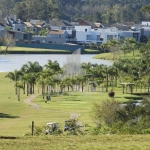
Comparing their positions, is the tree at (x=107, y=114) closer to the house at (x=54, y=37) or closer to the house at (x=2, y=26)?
the house at (x=54, y=37)

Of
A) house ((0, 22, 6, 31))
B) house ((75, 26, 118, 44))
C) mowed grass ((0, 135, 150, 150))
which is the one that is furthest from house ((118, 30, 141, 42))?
mowed grass ((0, 135, 150, 150))

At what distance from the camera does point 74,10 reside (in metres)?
132

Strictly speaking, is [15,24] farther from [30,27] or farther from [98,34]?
[98,34]

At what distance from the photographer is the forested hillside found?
336 ft

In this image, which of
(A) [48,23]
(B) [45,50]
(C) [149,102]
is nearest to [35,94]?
(C) [149,102]

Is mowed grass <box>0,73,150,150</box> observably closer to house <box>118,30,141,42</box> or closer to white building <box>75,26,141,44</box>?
white building <box>75,26,141,44</box>

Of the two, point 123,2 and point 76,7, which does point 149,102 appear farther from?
point 123,2

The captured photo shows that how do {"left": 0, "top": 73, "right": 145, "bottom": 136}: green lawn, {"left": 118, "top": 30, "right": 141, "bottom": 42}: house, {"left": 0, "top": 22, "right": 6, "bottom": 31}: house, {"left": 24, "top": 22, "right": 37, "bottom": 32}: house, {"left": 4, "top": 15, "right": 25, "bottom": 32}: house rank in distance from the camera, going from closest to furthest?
{"left": 0, "top": 73, "right": 145, "bottom": 136}: green lawn, {"left": 0, "top": 22, "right": 6, "bottom": 31}: house, {"left": 118, "top": 30, "right": 141, "bottom": 42}: house, {"left": 4, "top": 15, "right": 25, "bottom": 32}: house, {"left": 24, "top": 22, "right": 37, "bottom": 32}: house

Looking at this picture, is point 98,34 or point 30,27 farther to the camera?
point 30,27

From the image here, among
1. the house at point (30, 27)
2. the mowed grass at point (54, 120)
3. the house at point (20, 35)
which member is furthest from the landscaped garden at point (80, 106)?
the house at point (30, 27)

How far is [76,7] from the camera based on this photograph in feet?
436

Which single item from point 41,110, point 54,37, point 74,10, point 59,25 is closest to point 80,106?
point 41,110

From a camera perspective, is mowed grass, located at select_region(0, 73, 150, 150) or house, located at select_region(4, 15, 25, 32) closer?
mowed grass, located at select_region(0, 73, 150, 150)

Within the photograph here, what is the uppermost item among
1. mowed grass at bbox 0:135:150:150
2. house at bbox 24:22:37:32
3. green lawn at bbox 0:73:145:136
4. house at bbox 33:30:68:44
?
house at bbox 24:22:37:32
